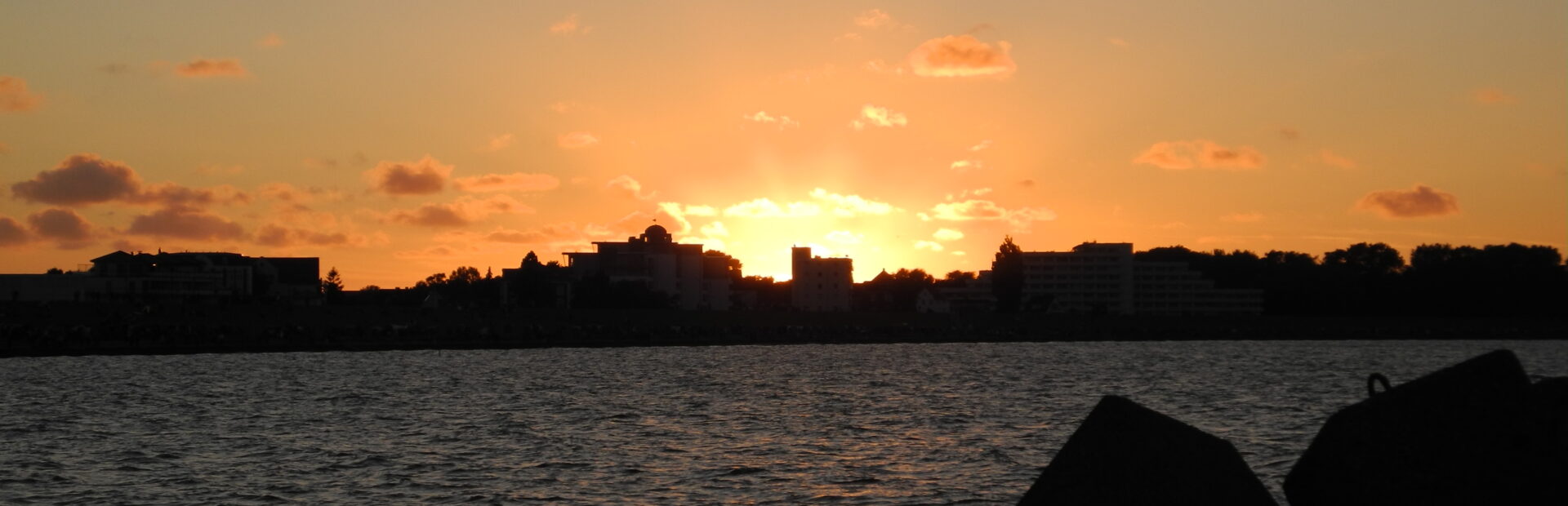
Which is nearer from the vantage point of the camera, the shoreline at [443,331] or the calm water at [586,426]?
the calm water at [586,426]

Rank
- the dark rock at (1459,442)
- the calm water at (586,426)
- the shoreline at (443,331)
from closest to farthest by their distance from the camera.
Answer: the dark rock at (1459,442), the calm water at (586,426), the shoreline at (443,331)

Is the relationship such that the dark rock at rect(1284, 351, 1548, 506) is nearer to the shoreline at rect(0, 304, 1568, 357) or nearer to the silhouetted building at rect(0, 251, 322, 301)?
the shoreline at rect(0, 304, 1568, 357)

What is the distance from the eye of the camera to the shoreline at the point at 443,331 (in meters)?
112

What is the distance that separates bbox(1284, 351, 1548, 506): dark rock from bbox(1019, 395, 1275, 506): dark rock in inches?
33.9

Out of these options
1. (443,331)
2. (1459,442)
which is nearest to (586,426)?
(1459,442)

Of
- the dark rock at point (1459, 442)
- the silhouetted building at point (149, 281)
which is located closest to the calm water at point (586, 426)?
the dark rock at point (1459, 442)

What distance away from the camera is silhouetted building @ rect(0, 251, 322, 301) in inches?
6235

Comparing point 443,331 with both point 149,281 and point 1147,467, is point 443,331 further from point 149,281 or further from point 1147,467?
point 1147,467

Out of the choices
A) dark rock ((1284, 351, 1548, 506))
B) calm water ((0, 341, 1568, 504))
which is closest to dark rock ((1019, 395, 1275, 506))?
dark rock ((1284, 351, 1548, 506))

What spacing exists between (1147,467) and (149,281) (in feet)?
608

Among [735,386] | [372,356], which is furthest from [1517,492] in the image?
[372,356]

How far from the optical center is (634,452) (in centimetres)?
3962

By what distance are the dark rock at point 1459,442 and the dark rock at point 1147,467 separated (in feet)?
2.83

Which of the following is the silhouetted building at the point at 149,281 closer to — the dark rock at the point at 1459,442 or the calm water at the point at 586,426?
the calm water at the point at 586,426
